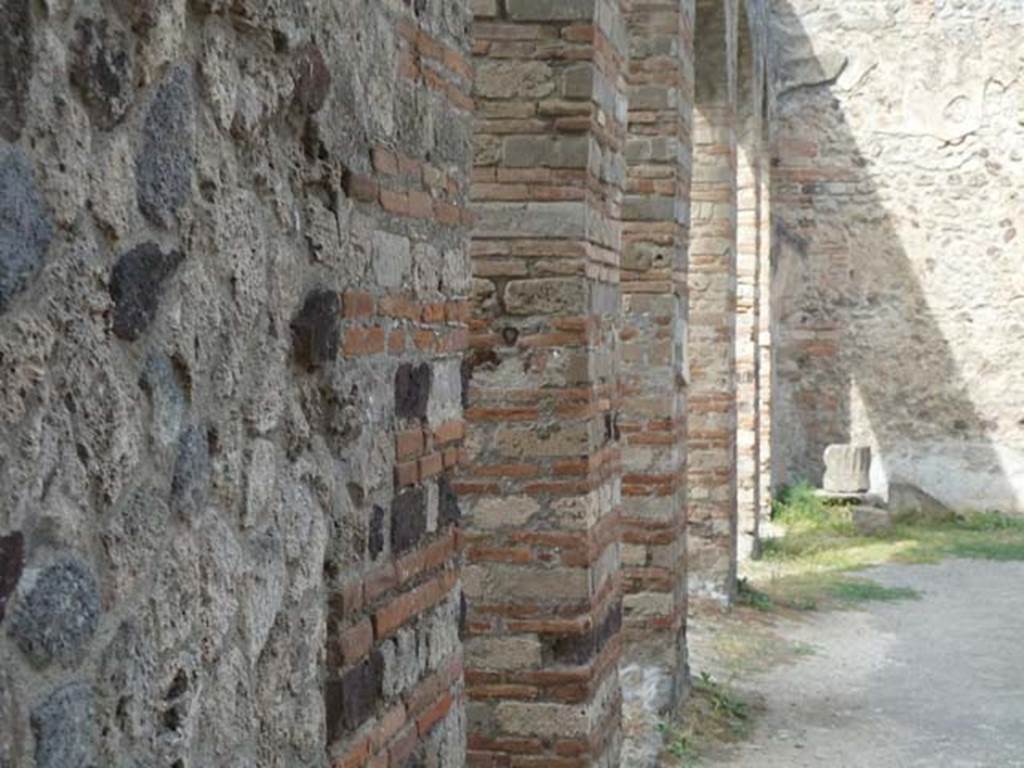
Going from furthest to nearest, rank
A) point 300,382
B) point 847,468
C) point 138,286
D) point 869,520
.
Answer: point 847,468, point 869,520, point 300,382, point 138,286

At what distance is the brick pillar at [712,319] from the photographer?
862 cm

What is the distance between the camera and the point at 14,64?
137cm

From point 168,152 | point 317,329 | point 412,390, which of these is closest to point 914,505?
point 412,390

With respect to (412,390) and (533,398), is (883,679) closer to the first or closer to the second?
(533,398)

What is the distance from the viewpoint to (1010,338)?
13.2 m

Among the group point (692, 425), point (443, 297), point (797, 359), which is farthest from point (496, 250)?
point (797, 359)

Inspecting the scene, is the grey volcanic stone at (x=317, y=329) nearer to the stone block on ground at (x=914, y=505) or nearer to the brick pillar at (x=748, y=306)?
the brick pillar at (x=748, y=306)

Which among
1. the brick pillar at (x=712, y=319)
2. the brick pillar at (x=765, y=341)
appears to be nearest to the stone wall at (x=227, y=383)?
the brick pillar at (x=712, y=319)

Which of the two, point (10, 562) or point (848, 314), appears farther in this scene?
point (848, 314)

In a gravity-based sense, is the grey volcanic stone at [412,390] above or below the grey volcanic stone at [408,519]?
above

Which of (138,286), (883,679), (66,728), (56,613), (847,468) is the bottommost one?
(883,679)

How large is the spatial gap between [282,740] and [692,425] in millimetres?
6802

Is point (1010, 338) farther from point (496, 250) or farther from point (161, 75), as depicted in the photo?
point (161, 75)

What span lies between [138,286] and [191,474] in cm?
26
